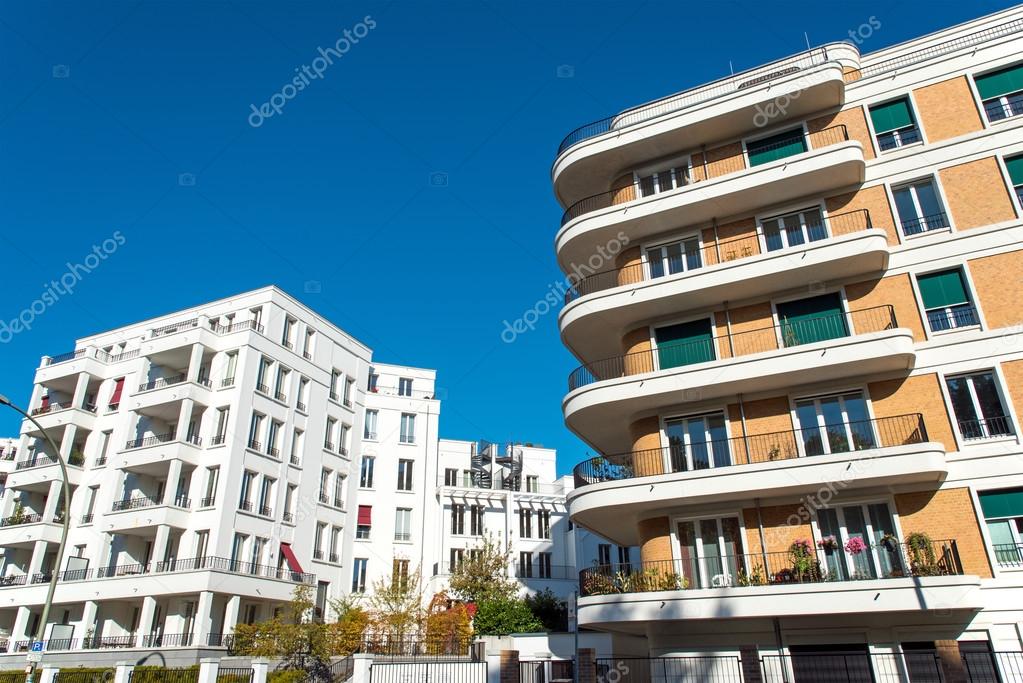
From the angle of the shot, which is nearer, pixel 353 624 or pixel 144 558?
pixel 353 624

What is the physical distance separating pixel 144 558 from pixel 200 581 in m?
6.46

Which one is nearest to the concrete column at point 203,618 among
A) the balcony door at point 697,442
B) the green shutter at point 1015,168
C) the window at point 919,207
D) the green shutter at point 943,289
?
the balcony door at point 697,442

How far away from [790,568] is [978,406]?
6627mm

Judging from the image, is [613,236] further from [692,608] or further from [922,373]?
[692,608]

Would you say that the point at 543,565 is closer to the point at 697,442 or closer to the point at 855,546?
the point at 697,442

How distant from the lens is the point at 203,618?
30734mm

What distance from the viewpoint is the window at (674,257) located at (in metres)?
23.7

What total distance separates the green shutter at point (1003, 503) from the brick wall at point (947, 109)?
35.3 feet

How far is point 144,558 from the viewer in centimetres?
3569

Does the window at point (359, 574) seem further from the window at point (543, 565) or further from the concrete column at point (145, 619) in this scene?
the concrete column at point (145, 619)

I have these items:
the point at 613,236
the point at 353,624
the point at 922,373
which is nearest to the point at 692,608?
the point at 922,373

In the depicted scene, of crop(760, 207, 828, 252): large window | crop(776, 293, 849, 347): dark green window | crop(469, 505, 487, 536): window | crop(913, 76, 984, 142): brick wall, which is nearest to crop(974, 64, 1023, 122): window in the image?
crop(913, 76, 984, 142): brick wall

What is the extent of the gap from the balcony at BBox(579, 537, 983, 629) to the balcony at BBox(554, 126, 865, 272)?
10776 millimetres

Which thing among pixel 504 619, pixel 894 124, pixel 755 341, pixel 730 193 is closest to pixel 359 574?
pixel 504 619
